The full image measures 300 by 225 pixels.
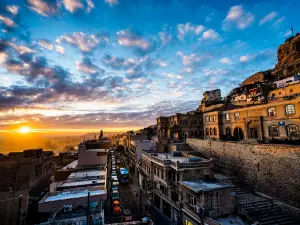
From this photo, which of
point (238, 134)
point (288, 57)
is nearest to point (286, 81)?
point (238, 134)

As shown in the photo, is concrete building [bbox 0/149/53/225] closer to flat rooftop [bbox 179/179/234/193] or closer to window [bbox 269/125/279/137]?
flat rooftop [bbox 179/179/234/193]

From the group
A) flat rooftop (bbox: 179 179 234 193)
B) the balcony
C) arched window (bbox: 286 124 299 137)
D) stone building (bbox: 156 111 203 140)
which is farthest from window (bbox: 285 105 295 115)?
stone building (bbox: 156 111 203 140)

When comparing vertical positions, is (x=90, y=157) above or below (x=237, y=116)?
below

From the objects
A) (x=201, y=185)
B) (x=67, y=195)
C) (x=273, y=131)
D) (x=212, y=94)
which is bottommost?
(x=67, y=195)

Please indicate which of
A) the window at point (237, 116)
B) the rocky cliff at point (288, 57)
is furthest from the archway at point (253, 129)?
the rocky cliff at point (288, 57)

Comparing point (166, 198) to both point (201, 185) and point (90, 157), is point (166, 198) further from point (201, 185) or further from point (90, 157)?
point (90, 157)

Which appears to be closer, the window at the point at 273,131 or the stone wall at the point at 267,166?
the stone wall at the point at 267,166

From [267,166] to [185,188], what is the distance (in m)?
11.8

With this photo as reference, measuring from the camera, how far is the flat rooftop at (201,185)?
685 inches

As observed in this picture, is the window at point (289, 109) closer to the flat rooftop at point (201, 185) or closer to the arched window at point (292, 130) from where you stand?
the arched window at point (292, 130)

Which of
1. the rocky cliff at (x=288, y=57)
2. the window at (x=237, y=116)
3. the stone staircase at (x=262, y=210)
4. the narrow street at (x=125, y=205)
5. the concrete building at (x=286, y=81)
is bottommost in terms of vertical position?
the narrow street at (x=125, y=205)

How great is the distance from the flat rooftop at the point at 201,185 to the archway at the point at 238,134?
22.2m

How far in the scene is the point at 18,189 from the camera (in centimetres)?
2186

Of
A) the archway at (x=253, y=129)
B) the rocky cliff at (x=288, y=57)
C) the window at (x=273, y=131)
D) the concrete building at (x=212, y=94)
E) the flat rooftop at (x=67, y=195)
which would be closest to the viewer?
the flat rooftop at (x=67, y=195)
